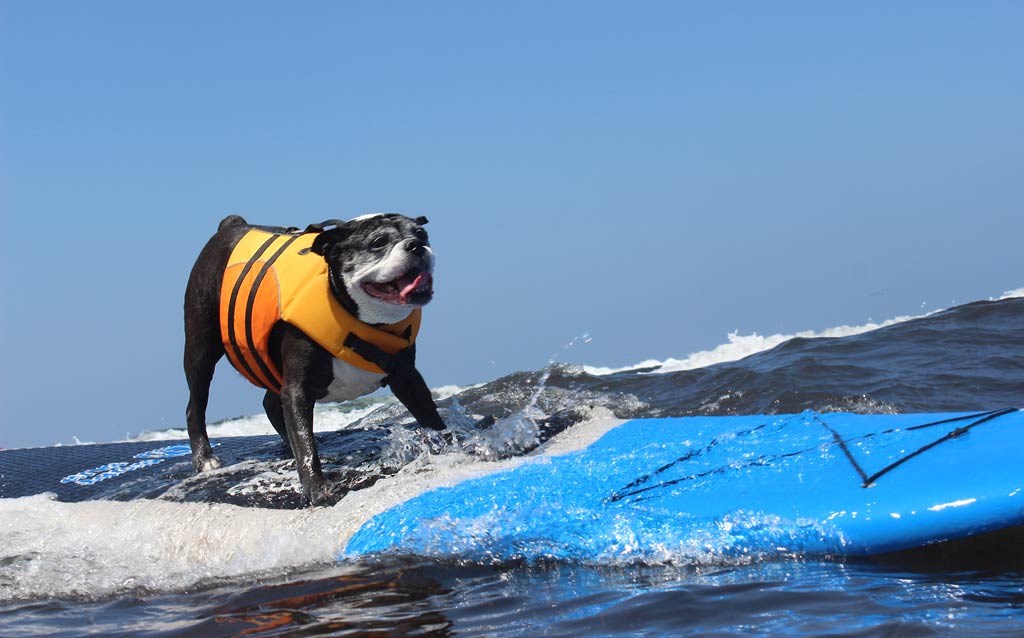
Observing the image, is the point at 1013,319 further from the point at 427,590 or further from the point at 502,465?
the point at 427,590

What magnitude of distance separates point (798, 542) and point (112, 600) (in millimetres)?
2908

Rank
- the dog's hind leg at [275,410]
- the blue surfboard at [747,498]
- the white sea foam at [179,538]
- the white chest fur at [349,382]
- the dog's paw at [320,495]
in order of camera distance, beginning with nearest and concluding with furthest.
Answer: the blue surfboard at [747,498] < the white sea foam at [179,538] < the dog's paw at [320,495] < the white chest fur at [349,382] < the dog's hind leg at [275,410]

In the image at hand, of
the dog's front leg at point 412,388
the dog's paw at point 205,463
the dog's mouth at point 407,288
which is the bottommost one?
the dog's paw at point 205,463

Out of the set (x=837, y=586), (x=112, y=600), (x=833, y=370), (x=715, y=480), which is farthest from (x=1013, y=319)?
(x=112, y=600)

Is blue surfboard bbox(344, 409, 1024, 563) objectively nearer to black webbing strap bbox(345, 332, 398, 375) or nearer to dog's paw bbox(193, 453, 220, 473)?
black webbing strap bbox(345, 332, 398, 375)

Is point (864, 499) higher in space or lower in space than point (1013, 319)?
lower

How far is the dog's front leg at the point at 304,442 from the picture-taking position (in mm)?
4762

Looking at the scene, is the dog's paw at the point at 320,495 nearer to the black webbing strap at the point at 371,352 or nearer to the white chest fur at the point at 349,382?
the white chest fur at the point at 349,382

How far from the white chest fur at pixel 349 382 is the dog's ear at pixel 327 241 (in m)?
0.55

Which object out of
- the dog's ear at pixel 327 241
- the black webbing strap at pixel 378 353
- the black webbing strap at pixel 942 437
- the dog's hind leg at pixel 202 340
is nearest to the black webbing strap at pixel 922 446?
the black webbing strap at pixel 942 437

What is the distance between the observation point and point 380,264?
177 inches

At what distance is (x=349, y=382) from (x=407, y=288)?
0.76m

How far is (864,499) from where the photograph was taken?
380 centimetres

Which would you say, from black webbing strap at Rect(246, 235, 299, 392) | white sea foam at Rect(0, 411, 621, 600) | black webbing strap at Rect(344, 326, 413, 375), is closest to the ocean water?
white sea foam at Rect(0, 411, 621, 600)
